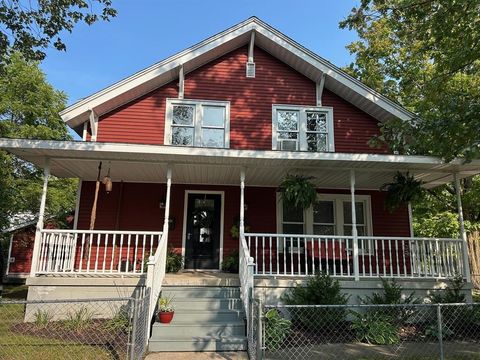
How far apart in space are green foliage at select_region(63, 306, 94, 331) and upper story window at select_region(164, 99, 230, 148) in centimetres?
495

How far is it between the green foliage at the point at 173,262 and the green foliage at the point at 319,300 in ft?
10.5

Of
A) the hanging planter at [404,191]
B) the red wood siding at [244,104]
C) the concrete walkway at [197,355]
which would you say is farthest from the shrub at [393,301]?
the red wood siding at [244,104]

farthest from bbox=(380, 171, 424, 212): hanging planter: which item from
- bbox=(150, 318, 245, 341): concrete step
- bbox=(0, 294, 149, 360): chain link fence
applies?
bbox=(0, 294, 149, 360): chain link fence

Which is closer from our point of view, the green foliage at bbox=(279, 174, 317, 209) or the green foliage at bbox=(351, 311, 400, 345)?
the green foliage at bbox=(351, 311, 400, 345)

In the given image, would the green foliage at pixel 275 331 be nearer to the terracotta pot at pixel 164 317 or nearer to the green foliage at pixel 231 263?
the terracotta pot at pixel 164 317

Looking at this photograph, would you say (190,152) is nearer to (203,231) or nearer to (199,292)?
(199,292)

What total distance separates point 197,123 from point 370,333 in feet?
23.1

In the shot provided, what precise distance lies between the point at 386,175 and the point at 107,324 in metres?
7.56

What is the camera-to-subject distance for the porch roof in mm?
8195

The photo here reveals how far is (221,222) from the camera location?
11.0 meters

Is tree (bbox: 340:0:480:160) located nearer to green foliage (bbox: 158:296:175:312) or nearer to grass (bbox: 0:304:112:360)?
green foliage (bbox: 158:296:175:312)

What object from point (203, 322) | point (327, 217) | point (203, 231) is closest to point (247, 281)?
point (203, 322)

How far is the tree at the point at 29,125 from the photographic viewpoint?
18.0m

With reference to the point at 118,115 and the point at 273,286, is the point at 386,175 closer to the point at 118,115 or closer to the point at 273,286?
the point at 273,286
